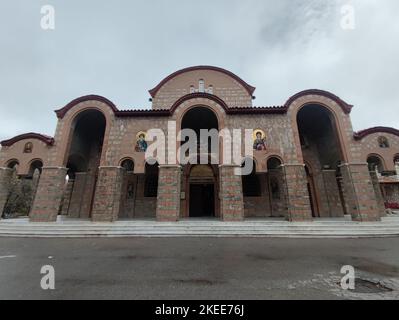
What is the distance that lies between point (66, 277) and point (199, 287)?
2958mm

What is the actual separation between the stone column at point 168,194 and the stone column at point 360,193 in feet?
34.0

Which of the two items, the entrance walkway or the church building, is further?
the church building

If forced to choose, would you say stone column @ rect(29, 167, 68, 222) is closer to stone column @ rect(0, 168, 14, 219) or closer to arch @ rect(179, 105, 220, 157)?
stone column @ rect(0, 168, 14, 219)

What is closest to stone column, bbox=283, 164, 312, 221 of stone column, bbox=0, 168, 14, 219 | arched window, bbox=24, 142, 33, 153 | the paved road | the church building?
the church building

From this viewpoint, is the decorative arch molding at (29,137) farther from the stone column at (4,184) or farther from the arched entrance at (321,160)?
the arched entrance at (321,160)

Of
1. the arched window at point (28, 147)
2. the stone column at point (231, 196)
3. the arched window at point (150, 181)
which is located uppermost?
the arched window at point (28, 147)

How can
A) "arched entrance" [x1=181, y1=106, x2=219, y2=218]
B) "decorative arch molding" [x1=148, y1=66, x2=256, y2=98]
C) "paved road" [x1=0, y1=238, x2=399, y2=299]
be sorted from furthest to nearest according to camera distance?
"decorative arch molding" [x1=148, y1=66, x2=256, y2=98] < "arched entrance" [x1=181, y1=106, x2=219, y2=218] < "paved road" [x1=0, y1=238, x2=399, y2=299]

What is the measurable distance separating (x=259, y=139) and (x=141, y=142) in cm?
772

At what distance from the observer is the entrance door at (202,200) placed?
48.3ft

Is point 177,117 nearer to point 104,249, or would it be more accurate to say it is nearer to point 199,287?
point 104,249

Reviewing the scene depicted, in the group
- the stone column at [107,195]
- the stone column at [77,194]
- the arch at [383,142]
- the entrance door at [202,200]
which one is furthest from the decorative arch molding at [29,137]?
the arch at [383,142]

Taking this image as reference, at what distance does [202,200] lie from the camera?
588 inches

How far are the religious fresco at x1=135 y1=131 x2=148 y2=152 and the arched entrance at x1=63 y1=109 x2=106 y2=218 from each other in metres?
4.27

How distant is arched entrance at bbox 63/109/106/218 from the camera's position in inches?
563
